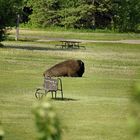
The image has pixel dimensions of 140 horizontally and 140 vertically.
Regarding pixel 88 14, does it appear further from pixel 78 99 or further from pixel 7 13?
pixel 78 99

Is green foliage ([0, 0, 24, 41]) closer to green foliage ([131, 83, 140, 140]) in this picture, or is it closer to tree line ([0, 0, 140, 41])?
tree line ([0, 0, 140, 41])

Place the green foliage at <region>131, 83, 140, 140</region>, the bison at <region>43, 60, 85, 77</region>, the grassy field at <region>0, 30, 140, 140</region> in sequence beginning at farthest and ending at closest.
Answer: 1. the bison at <region>43, 60, 85, 77</region>
2. the grassy field at <region>0, 30, 140, 140</region>
3. the green foliage at <region>131, 83, 140, 140</region>

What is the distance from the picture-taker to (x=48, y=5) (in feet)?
285

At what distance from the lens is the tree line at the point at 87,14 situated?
84188 millimetres

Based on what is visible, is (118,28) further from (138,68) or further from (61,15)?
(138,68)

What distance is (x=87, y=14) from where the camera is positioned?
84438 millimetres

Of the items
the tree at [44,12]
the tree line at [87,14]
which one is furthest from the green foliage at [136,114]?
the tree at [44,12]

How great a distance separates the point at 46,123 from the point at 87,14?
83543 mm

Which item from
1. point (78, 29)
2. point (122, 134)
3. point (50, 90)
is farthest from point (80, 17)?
point (122, 134)

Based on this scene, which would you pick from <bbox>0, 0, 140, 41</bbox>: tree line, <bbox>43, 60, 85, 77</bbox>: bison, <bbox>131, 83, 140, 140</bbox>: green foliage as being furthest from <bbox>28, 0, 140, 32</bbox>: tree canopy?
<bbox>131, 83, 140, 140</bbox>: green foliage

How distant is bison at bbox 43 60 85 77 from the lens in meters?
27.5

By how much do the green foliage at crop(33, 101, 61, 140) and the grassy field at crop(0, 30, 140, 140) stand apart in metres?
3.87

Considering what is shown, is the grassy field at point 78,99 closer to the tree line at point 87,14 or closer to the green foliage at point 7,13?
the green foliage at point 7,13

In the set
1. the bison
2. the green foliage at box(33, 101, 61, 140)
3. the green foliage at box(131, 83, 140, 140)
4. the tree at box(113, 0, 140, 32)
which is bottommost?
the tree at box(113, 0, 140, 32)
